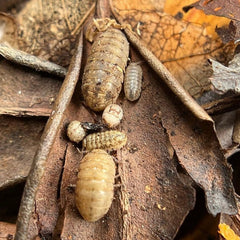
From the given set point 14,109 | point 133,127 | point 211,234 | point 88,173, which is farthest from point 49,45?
point 211,234

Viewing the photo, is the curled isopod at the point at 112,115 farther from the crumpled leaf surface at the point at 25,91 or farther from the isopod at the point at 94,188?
the crumpled leaf surface at the point at 25,91

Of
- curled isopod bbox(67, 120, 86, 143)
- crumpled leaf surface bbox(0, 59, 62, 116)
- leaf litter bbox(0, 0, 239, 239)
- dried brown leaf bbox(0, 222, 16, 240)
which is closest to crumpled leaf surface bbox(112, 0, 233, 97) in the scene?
leaf litter bbox(0, 0, 239, 239)

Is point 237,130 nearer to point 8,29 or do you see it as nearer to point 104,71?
point 104,71

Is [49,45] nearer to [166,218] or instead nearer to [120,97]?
[120,97]

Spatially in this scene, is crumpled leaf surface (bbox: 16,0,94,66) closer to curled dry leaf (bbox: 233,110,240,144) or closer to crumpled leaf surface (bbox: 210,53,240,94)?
crumpled leaf surface (bbox: 210,53,240,94)

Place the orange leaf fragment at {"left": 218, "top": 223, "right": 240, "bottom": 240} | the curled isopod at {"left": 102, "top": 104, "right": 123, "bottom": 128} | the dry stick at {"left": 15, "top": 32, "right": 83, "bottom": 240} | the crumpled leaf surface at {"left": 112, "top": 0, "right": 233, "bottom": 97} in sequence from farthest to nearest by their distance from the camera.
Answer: the crumpled leaf surface at {"left": 112, "top": 0, "right": 233, "bottom": 97}
the curled isopod at {"left": 102, "top": 104, "right": 123, "bottom": 128}
the orange leaf fragment at {"left": 218, "top": 223, "right": 240, "bottom": 240}
the dry stick at {"left": 15, "top": 32, "right": 83, "bottom": 240}
